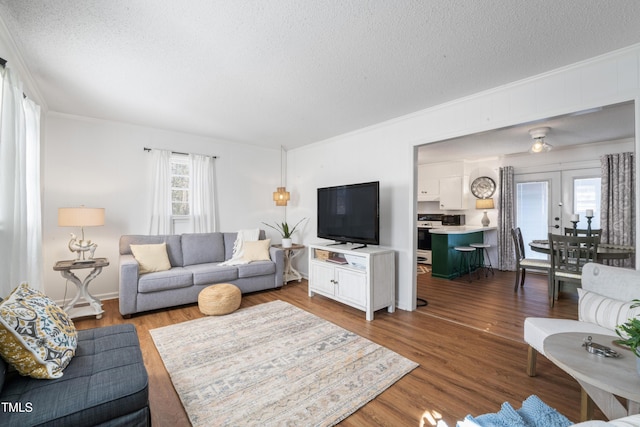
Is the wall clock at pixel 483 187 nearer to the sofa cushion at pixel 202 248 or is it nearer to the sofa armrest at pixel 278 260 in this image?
the sofa armrest at pixel 278 260

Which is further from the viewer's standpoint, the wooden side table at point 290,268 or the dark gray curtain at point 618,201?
the wooden side table at point 290,268

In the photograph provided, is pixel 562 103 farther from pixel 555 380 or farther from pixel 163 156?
pixel 163 156

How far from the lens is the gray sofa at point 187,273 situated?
3.26 meters

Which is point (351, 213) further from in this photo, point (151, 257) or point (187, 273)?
point (151, 257)

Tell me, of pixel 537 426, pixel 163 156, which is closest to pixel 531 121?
pixel 537 426

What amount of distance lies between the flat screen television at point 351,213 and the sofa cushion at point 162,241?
2134 millimetres

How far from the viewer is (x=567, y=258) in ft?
11.8

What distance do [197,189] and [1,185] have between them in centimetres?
267

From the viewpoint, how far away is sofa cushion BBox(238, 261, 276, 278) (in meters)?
4.03

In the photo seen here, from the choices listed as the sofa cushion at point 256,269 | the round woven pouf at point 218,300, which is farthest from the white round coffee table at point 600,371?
the sofa cushion at point 256,269

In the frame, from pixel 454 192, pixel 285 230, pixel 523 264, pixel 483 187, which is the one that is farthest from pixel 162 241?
pixel 483 187

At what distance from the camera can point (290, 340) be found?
2.67m

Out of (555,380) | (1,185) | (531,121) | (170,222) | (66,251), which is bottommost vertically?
(555,380)

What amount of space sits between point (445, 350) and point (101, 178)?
4.74 m
